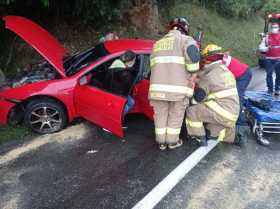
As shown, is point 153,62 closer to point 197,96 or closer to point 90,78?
point 197,96

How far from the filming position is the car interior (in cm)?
560

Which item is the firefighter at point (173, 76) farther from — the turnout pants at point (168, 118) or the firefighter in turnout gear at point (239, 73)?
the firefighter in turnout gear at point (239, 73)

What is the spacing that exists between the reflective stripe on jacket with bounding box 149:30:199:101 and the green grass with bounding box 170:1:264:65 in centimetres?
831

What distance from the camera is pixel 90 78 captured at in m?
5.71

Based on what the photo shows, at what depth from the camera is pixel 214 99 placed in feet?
17.1

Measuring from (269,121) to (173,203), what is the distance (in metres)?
2.31

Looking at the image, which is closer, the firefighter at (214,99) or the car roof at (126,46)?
the firefighter at (214,99)

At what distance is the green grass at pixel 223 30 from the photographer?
13820 millimetres

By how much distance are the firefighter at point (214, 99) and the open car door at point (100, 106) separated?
1.09 meters

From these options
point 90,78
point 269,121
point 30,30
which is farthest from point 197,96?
point 30,30

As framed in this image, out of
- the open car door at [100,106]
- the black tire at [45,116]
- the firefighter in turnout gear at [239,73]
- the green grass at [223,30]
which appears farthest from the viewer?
the green grass at [223,30]

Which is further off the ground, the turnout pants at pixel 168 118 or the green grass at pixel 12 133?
the turnout pants at pixel 168 118

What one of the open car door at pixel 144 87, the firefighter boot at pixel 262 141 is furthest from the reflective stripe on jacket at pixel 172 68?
the firefighter boot at pixel 262 141

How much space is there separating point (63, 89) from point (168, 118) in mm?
1713
